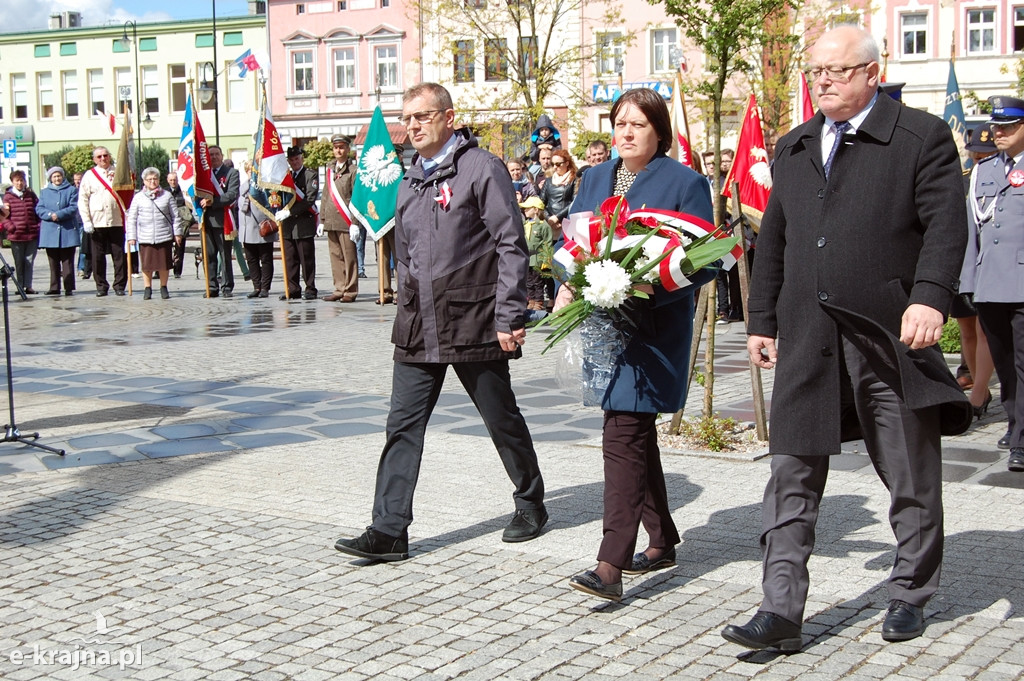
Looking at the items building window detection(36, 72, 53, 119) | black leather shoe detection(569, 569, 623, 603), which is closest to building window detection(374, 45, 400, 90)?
building window detection(36, 72, 53, 119)

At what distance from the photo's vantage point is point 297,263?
→ 1905cm

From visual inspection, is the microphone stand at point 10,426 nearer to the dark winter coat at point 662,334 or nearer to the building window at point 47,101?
the dark winter coat at point 662,334

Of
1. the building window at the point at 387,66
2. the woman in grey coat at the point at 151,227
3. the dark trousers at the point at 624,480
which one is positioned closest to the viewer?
the dark trousers at the point at 624,480

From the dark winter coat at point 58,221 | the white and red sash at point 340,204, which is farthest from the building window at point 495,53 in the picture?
the white and red sash at point 340,204

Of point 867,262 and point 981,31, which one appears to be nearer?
point 867,262

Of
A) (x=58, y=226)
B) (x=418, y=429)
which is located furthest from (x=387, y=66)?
(x=418, y=429)

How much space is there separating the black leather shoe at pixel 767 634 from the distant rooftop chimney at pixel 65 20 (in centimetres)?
7367

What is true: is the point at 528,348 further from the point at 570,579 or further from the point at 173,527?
the point at 570,579

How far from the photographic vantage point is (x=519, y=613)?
187 inches

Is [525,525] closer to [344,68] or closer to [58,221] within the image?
[58,221]

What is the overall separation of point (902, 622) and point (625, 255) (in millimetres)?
1615

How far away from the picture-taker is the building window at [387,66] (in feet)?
194

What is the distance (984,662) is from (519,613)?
1.61 m

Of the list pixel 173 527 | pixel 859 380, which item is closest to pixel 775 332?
pixel 859 380
